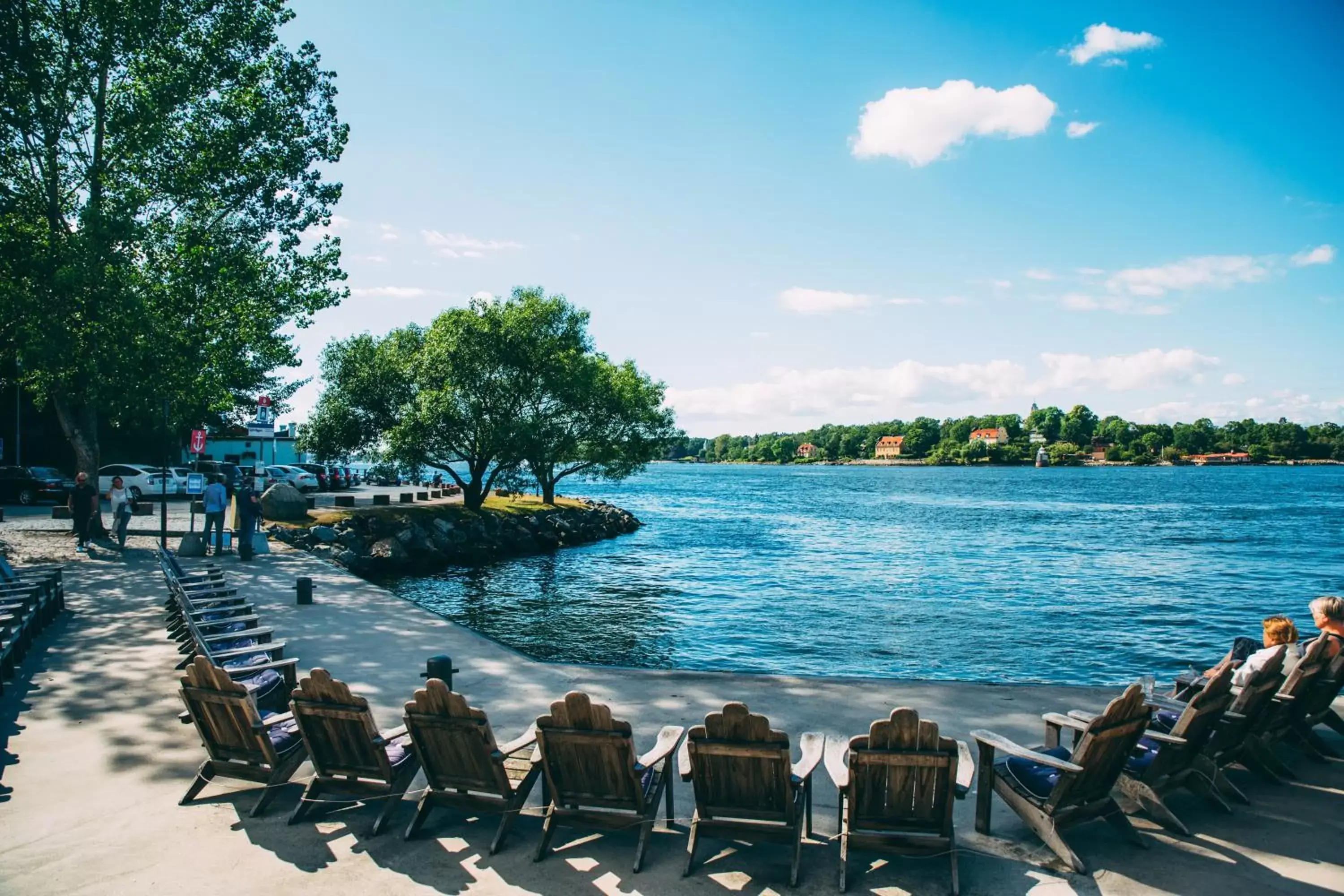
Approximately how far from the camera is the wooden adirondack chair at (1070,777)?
520 cm

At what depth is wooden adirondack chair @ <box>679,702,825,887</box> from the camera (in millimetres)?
5051

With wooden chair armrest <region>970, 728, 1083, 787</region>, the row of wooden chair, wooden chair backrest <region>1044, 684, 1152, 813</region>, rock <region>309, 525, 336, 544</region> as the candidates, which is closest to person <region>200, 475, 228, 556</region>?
rock <region>309, 525, 336, 544</region>

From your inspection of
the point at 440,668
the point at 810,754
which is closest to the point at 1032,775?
the point at 810,754

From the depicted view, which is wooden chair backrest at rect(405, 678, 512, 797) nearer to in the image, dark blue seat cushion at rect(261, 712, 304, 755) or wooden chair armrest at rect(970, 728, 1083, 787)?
dark blue seat cushion at rect(261, 712, 304, 755)

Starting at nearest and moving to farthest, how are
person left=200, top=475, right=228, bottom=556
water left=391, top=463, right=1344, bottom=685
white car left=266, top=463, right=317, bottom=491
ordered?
1. water left=391, top=463, right=1344, bottom=685
2. person left=200, top=475, right=228, bottom=556
3. white car left=266, top=463, right=317, bottom=491

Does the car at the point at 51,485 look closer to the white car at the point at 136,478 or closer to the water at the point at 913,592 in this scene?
the white car at the point at 136,478

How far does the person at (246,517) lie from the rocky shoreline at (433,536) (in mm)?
2249

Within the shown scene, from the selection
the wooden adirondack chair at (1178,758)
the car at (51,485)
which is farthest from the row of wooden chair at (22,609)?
the car at (51,485)

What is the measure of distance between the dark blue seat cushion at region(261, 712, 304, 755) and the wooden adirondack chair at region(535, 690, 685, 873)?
6.35ft

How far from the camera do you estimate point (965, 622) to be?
21891mm

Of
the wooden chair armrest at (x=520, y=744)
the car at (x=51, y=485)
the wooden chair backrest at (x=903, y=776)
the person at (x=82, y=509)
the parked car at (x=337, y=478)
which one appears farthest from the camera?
the parked car at (x=337, y=478)

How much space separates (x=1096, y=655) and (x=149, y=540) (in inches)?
1009

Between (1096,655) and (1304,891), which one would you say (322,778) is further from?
(1096,655)

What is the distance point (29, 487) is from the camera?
117 feet
